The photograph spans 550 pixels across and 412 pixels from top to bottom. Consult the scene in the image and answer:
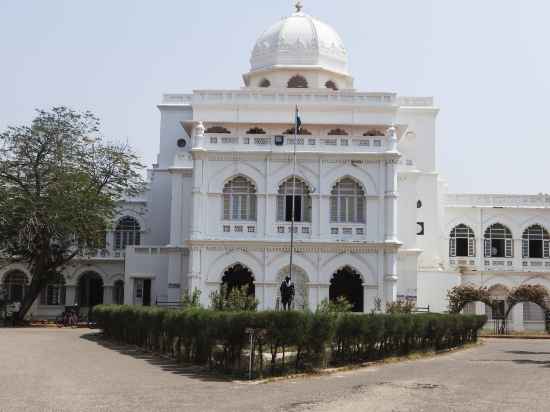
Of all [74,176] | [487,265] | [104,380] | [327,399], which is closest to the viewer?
[327,399]

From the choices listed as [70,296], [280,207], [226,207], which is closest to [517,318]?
[280,207]

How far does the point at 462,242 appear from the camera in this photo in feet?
164

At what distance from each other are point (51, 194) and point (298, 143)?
1275cm

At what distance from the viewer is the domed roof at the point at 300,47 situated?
48688 mm

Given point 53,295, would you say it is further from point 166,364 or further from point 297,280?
point 166,364

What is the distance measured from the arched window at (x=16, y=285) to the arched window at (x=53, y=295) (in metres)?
1.43

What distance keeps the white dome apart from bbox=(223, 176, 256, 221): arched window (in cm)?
1112

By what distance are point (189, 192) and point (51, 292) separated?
1275 cm

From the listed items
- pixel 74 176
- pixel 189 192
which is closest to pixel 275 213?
pixel 189 192

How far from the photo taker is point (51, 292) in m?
51.1

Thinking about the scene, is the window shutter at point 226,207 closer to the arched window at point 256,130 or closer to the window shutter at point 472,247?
the arched window at point 256,130

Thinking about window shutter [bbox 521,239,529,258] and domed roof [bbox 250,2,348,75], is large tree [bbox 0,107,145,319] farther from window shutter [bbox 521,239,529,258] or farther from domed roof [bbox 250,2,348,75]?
window shutter [bbox 521,239,529,258]

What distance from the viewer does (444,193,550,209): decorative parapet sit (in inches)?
1978

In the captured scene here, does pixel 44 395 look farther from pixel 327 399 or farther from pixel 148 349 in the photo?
pixel 148 349
